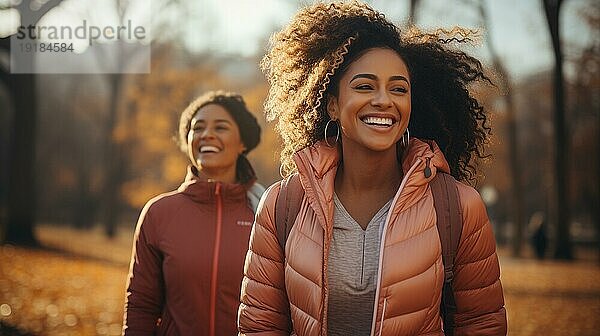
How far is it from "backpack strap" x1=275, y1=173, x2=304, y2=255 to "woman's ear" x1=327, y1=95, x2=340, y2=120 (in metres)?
0.26

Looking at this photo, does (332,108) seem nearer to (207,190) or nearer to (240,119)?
(207,190)

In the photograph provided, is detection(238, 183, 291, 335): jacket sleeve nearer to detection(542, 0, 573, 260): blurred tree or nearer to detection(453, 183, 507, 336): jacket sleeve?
detection(453, 183, 507, 336): jacket sleeve

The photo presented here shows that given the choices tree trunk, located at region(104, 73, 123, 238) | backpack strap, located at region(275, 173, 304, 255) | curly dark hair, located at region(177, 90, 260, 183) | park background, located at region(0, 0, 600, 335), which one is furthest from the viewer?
tree trunk, located at region(104, 73, 123, 238)

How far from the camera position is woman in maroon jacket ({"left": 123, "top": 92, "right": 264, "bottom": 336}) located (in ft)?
11.6

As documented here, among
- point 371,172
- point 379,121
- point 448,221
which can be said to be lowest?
point 448,221

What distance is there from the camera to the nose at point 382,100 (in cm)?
245

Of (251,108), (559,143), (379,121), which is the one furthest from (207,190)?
(559,143)

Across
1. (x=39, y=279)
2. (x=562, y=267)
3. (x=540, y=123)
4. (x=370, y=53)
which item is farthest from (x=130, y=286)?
(x=540, y=123)

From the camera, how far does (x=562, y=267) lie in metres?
14.8

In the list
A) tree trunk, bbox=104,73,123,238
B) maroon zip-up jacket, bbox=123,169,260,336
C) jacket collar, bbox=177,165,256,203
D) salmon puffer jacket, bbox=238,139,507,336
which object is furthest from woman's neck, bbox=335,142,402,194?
tree trunk, bbox=104,73,123,238

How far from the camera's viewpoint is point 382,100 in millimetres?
2455

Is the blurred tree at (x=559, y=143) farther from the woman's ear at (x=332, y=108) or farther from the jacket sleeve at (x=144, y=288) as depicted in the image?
the woman's ear at (x=332, y=108)

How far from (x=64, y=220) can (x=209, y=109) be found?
98.6ft

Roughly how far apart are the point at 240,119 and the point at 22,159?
11.4 meters
